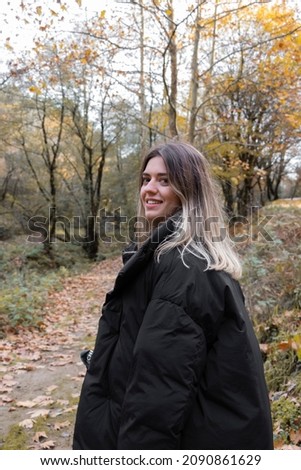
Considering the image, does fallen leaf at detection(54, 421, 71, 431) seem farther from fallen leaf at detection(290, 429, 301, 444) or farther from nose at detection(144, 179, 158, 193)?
nose at detection(144, 179, 158, 193)

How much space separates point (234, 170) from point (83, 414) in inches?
569

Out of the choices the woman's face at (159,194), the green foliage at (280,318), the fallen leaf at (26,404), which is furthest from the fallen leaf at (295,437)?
the fallen leaf at (26,404)

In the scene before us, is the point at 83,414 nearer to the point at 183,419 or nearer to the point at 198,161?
the point at 183,419

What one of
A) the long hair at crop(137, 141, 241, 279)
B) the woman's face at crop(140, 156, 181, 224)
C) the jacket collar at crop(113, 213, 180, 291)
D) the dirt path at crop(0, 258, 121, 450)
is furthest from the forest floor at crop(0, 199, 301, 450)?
the jacket collar at crop(113, 213, 180, 291)

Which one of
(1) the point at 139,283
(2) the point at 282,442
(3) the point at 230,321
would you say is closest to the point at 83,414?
(1) the point at 139,283

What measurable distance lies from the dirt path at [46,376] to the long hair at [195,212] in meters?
2.90

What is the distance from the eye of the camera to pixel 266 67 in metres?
10.9

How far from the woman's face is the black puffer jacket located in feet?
0.80

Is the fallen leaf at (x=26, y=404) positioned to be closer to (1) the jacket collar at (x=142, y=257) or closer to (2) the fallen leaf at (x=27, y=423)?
(2) the fallen leaf at (x=27, y=423)

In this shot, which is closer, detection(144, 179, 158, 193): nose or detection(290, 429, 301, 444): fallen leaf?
detection(144, 179, 158, 193): nose

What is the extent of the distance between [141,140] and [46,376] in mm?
13754

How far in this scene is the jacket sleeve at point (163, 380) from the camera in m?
1.48

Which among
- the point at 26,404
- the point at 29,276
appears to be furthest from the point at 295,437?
the point at 29,276

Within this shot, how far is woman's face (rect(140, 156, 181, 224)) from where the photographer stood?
6.59ft
